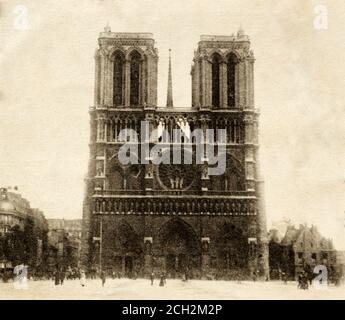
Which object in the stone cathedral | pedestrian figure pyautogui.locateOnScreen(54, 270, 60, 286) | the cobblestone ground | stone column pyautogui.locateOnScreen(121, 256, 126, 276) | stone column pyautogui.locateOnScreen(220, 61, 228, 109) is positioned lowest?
the cobblestone ground

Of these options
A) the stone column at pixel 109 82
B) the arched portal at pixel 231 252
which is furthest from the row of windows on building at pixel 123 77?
the arched portal at pixel 231 252

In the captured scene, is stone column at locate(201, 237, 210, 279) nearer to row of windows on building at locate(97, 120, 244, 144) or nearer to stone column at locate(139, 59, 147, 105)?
row of windows on building at locate(97, 120, 244, 144)

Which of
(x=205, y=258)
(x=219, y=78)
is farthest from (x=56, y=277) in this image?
(x=219, y=78)

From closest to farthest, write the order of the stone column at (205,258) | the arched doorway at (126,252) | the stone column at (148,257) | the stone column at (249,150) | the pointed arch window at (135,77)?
1. the stone column at (148,257)
2. the arched doorway at (126,252)
3. the stone column at (205,258)
4. the stone column at (249,150)
5. the pointed arch window at (135,77)

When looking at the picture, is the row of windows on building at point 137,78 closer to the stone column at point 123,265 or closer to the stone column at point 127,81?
the stone column at point 127,81

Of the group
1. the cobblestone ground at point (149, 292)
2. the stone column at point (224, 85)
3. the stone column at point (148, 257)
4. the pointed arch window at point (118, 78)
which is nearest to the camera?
the cobblestone ground at point (149, 292)

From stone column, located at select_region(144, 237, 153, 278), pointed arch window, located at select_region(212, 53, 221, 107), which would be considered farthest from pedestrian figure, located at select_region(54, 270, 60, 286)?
pointed arch window, located at select_region(212, 53, 221, 107)

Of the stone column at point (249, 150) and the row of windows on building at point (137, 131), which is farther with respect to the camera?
the row of windows on building at point (137, 131)

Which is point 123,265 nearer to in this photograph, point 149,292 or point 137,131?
point 137,131
